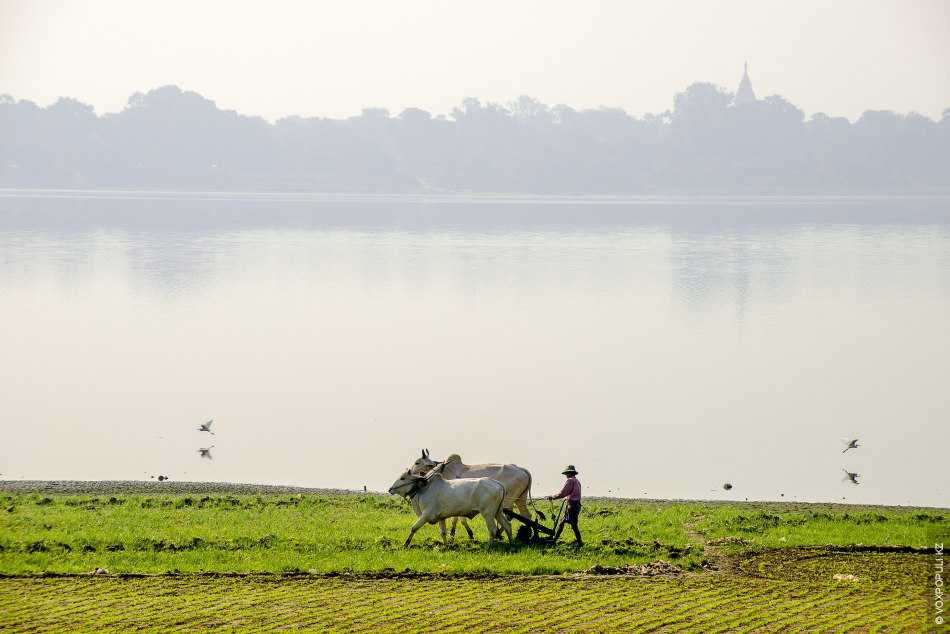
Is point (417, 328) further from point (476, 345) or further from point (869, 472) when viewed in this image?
point (869, 472)

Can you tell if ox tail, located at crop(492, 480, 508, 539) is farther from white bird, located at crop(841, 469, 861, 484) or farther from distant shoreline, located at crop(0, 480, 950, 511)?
white bird, located at crop(841, 469, 861, 484)

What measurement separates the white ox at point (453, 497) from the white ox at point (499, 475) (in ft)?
1.19

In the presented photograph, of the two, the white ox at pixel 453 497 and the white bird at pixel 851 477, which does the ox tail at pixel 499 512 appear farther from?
the white bird at pixel 851 477

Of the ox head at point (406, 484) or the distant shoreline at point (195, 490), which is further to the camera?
the distant shoreline at point (195, 490)

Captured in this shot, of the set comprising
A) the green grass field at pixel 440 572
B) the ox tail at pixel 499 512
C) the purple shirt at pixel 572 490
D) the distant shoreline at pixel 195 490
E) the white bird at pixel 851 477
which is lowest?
the white bird at pixel 851 477

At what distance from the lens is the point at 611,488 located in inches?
1020

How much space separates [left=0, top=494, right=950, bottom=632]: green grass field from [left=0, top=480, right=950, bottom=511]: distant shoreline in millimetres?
2915

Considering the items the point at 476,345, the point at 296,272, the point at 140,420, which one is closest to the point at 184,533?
the point at 140,420

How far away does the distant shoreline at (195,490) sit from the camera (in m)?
23.8

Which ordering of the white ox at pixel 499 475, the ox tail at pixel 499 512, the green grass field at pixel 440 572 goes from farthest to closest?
the white ox at pixel 499 475 < the ox tail at pixel 499 512 < the green grass field at pixel 440 572

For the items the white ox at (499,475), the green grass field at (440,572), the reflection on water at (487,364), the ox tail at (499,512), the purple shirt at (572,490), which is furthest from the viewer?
the reflection on water at (487,364)

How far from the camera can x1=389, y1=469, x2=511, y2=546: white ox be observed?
57.0ft

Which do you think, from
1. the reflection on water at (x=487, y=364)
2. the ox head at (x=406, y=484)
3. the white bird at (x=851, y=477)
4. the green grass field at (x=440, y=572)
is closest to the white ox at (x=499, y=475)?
the ox head at (x=406, y=484)

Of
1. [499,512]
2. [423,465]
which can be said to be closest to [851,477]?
[499,512]
